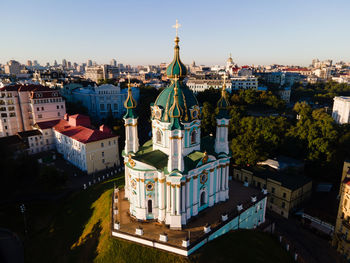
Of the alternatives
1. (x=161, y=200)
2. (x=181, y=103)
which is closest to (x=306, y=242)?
(x=161, y=200)

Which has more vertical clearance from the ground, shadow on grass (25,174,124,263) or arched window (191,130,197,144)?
arched window (191,130,197,144)

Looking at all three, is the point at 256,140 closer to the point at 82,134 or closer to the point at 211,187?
the point at 211,187

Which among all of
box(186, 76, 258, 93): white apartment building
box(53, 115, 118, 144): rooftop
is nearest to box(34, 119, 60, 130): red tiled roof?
box(53, 115, 118, 144): rooftop

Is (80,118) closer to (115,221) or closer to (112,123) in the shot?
(112,123)

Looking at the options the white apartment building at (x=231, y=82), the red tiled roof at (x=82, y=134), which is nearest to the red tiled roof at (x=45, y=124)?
the red tiled roof at (x=82, y=134)

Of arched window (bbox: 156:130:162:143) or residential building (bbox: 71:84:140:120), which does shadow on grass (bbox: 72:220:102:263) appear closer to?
arched window (bbox: 156:130:162:143)

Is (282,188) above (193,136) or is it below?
below

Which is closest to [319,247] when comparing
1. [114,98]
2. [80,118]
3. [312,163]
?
[312,163]

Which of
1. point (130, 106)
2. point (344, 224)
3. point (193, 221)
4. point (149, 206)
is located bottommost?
point (344, 224)
